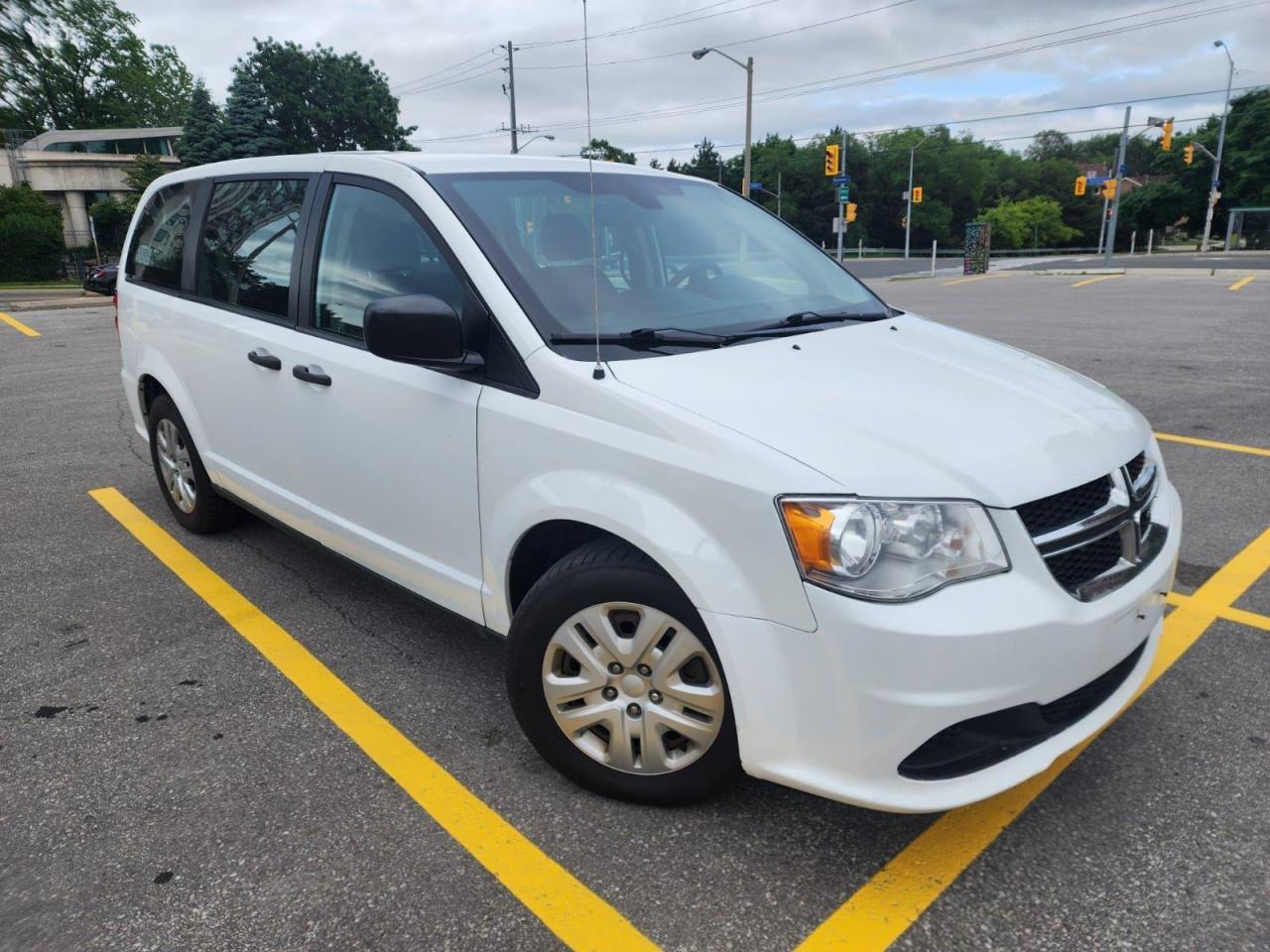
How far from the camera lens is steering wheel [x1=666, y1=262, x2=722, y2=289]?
3102mm

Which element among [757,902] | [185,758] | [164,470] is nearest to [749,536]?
[757,902]

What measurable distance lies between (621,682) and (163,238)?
3.62m

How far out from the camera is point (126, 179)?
45469mm

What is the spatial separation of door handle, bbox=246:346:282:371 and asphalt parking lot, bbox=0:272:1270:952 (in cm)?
96

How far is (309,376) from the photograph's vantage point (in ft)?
10.7

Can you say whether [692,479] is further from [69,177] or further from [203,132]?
[69,177]

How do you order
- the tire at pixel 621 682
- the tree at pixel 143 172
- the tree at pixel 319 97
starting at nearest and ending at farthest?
the tire at pixel 621 682, the tree at pixel 143 172, the tree at pixel 319 97

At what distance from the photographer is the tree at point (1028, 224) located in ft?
284

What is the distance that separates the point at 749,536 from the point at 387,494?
4.81ft

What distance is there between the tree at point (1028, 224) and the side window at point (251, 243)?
91470 millimetres

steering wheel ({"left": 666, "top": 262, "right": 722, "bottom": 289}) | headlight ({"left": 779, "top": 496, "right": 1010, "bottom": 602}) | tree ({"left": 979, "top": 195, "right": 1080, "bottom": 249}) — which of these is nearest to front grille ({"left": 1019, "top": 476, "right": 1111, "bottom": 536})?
headlight ({"left": 779, "top": 496, "right": 1010, "bottom": 602})

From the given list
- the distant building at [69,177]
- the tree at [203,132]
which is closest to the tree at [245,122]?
the tree at [203,132]

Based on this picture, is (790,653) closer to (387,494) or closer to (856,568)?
(856,568)

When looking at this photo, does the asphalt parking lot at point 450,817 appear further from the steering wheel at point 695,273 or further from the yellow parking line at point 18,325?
the yellow parking line at point 18,325
